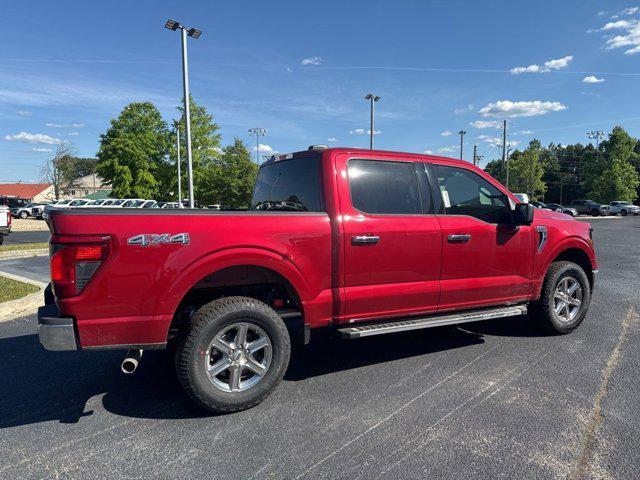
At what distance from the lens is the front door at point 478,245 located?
4.27 meters

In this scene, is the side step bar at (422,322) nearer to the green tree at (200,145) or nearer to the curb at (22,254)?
the curb at (22,254)

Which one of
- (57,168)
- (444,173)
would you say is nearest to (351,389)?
(444,173)

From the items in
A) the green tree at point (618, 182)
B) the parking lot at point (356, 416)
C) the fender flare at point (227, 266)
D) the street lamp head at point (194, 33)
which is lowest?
the parking lot at point (356, 416)

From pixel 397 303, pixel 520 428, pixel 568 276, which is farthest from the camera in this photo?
pixel 568 276

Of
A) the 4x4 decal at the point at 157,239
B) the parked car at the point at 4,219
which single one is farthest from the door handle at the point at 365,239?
the parked car at the point at 4,219

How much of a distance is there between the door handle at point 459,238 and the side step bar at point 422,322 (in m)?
0.71

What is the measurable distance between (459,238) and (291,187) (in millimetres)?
1636

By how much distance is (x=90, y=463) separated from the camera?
2.72 metres

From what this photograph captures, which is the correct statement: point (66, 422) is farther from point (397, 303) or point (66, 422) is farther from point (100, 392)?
point (397, 303)

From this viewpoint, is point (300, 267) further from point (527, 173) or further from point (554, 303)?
point (527, 173)

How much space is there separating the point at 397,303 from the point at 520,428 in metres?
1.36

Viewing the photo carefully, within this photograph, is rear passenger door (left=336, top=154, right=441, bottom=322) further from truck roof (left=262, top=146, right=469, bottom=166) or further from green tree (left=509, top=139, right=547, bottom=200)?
green tree (left=509, top=139, right=547, bottom=200)

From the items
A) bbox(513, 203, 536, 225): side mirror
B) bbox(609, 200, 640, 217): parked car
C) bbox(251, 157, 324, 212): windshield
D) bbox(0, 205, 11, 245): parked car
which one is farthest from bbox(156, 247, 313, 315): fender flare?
bbox(609, 200, 640, 217): parked car

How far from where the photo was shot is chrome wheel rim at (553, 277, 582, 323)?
5.16 metres
